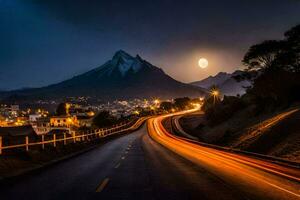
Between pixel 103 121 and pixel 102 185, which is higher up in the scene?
pixel 103 121

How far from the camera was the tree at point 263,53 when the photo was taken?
7131 cm

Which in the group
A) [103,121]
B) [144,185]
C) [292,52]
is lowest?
[144,185]

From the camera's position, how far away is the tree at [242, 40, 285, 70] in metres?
71.3

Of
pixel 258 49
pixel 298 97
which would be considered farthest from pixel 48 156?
pixel 258 49

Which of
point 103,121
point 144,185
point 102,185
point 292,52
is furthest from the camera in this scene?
point 103,121

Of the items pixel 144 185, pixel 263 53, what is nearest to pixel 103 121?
pixel 263 53

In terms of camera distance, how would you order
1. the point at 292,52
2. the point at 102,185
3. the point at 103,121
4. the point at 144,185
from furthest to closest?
the point at 103,121
the point at 292,52
the point at 144,185
the point at 102,185

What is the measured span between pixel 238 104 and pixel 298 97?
23334 millimetres

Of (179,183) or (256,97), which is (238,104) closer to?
(256,97)

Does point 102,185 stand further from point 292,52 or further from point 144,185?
point 292,52

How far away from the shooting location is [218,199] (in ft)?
32.4

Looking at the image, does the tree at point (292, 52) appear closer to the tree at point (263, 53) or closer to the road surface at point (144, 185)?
the tree at point (263, 53)

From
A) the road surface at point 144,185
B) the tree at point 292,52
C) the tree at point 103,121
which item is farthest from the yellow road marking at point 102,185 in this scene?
the tree at point 103,121

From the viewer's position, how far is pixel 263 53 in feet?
238
